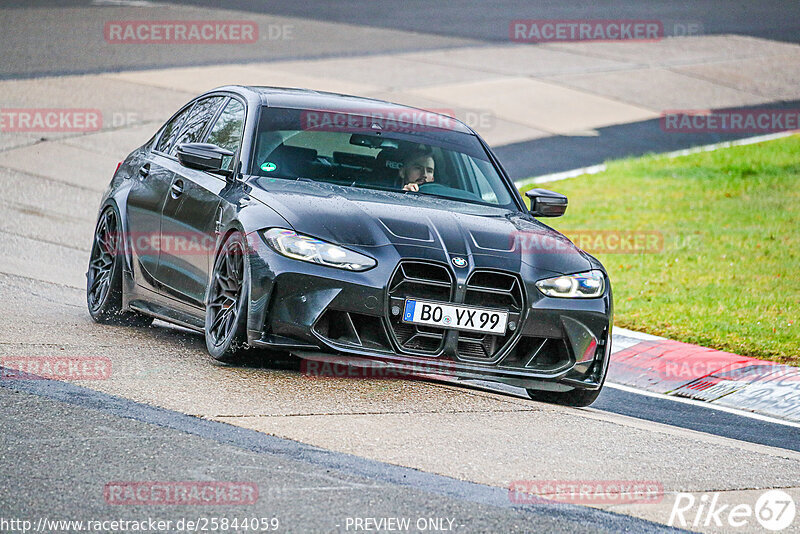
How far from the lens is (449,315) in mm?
6609

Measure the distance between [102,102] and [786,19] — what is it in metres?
20.7

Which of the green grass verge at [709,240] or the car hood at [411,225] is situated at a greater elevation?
the car hood at [411,225]

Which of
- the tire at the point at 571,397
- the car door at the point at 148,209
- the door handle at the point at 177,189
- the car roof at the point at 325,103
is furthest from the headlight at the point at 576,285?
the car door at the point at 148,209

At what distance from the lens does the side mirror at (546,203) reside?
8.29m

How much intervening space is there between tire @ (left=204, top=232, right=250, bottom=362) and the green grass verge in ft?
14.7

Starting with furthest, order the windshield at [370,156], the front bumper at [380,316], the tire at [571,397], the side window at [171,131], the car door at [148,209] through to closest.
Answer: the side window at [171,131] → the car door at [148,209] → the windshield at [370,156] → the tire at [571,397] → the front bumper at [380,316]

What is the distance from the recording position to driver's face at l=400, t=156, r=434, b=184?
7.91 meters

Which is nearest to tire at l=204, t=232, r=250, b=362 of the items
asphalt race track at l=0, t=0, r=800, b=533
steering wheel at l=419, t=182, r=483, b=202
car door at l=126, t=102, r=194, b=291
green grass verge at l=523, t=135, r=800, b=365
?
asphalt race track at l=0, t=0, r=800, b=533

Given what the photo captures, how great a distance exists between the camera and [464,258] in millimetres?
6703

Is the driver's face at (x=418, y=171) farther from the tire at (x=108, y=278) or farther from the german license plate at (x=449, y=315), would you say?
the tire at (x=108, y=278)

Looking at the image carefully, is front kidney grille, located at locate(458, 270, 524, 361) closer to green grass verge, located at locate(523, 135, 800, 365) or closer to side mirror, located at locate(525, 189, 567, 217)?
side mirror, located at locate(525, 189, 567, 217)

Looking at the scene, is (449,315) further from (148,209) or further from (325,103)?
(148,209)

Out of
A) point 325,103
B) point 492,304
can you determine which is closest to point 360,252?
point 492,304

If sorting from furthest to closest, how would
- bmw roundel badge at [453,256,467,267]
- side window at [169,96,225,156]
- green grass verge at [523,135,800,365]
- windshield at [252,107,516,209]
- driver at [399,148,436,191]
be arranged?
green grass verge at [523,135,800,365]
side window at [169,96,225,156]
driver at [399,148,436,191]
windshield at [252,107,516,209]
bmw roundel badge at [453,256,467,267]
